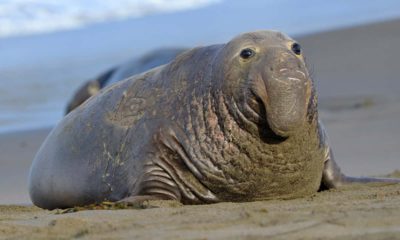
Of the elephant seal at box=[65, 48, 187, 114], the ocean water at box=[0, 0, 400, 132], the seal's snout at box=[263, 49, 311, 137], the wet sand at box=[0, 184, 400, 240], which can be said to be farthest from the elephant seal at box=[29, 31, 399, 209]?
the elephant seal at box=[65, 48, 187, 114]

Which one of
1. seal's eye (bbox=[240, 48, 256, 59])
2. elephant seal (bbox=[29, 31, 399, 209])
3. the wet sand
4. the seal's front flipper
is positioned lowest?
the seal's front flipper

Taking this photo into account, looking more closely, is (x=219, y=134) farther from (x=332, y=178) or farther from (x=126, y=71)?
(x=126, y=71)

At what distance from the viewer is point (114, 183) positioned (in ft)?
18.8

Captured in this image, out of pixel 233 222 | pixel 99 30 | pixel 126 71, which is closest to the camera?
pixel 233 222

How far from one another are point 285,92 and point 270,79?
Result: 4.2 inches

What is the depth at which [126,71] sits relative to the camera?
1289 centimetres

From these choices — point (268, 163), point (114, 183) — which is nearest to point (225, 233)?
point (268, 163)

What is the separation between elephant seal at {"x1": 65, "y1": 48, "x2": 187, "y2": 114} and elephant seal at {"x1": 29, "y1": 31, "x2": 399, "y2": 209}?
6496 mm

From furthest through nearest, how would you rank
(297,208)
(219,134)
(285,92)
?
1. (219,134)
2. (285,92)
3. (297,208)

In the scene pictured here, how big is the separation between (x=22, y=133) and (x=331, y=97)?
3445 millimetres

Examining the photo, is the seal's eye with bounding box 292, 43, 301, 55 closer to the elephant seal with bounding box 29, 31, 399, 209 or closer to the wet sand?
the elephant seal with bounding box 29, 31, 399, 209

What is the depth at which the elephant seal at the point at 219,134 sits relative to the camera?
519 centimetres

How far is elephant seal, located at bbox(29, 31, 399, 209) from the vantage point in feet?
17.0

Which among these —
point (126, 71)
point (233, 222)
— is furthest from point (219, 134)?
point (126, 71)
